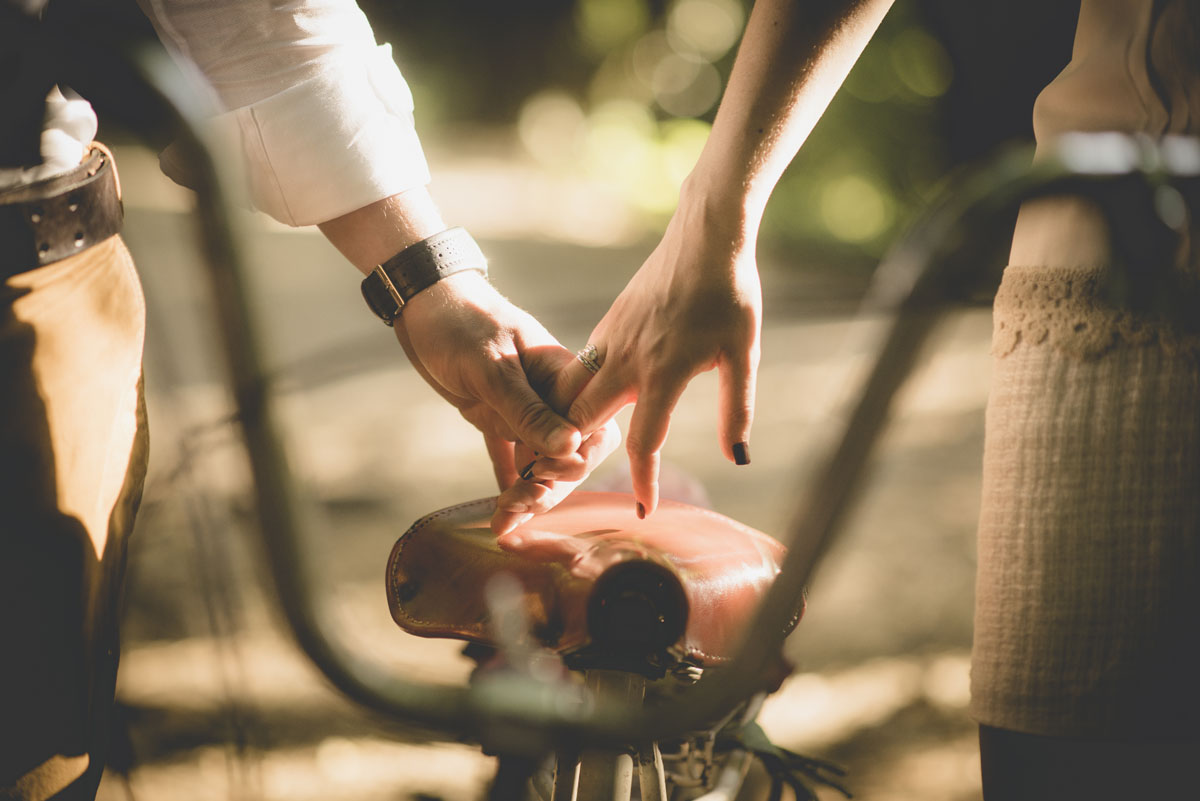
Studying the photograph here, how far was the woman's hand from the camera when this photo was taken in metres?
0.64

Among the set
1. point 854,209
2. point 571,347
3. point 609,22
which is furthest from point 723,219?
point 609,22

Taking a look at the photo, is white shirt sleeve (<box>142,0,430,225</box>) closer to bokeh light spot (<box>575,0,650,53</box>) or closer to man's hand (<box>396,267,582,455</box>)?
man's hand (<box>396,267,582,455</box>)

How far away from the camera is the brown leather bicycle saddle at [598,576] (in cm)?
56

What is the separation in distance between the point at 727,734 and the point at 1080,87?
66 cm

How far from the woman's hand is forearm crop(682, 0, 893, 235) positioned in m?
0.03

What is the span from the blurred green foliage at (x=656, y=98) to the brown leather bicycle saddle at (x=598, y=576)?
138 inches

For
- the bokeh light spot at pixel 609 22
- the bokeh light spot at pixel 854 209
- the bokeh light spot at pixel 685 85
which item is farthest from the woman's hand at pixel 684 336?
the bokeh light spot at pixel 609 22

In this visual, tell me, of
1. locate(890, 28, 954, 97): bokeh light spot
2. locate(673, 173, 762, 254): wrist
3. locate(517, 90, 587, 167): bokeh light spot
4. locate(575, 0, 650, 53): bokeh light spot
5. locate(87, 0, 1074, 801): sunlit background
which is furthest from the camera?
locate(517, 90, 587, 167): bokeh light spot

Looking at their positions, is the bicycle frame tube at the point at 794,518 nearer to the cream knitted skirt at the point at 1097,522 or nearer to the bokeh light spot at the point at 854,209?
the cream knitted skirt at the point at 1097,522

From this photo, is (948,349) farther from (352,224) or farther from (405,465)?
(352,224)

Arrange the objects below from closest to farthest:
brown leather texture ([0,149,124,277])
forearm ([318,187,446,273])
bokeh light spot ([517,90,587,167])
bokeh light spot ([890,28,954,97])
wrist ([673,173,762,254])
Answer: brown leather texture ([0,149,124,277]) → wrist ([673,173,762,254]) → forearm ([318,187,446,273]) → bokeh light spot ([890,28,954,97]) → bokeh light spot ([517,90,587,167])

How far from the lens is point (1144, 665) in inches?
22.2

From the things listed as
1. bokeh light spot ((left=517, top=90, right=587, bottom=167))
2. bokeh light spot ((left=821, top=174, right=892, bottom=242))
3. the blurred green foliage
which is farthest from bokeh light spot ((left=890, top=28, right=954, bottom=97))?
bokeh light spot ((left=517, top=90, right=587, bottom=167))

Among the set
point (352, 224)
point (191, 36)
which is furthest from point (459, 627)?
point (191, 36)
